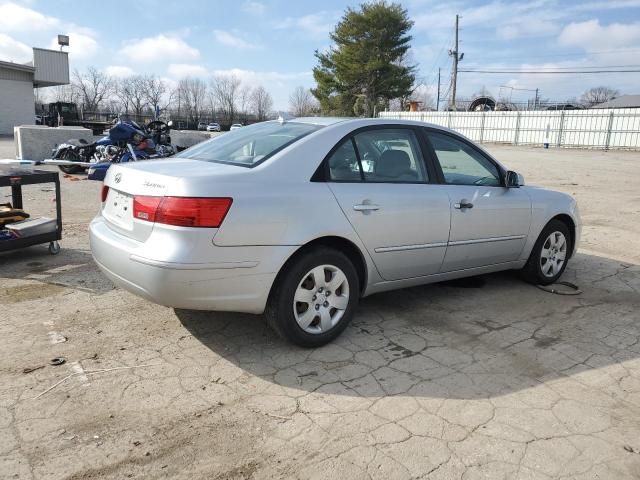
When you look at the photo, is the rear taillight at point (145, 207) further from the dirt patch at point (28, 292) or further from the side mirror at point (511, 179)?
the side mirror at point (511, 179)

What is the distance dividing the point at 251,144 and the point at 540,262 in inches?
124

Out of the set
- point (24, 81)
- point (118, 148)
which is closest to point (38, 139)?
point (118, 148)

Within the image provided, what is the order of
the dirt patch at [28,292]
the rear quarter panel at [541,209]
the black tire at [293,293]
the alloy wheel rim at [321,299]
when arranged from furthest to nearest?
the rear quarter panel at [541,209]
the dirt patch at [28,292]
the alloy wheel rim at [321,299]
the black tire at [293,293]

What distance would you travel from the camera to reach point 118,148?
507 inches

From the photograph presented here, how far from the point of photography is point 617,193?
12789 mm

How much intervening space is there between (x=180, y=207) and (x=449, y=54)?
54505mm

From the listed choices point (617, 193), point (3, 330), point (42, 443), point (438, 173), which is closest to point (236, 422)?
point (42, 443)

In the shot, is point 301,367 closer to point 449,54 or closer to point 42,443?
point 42,443

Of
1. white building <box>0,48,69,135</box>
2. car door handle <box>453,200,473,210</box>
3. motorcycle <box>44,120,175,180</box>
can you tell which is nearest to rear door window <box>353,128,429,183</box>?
car door handle <box>453,200,473,210</box>

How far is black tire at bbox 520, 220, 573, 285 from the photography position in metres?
5.18

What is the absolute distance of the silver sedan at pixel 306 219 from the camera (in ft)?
10.3

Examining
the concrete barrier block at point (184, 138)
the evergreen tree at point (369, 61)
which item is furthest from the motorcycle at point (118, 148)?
the evergreen tree at point (369, 61)

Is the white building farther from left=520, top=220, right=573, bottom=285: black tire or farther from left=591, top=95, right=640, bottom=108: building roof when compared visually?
left=591, top=95, right=640, bottom=108: building roof

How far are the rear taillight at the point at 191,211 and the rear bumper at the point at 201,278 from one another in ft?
0.63
